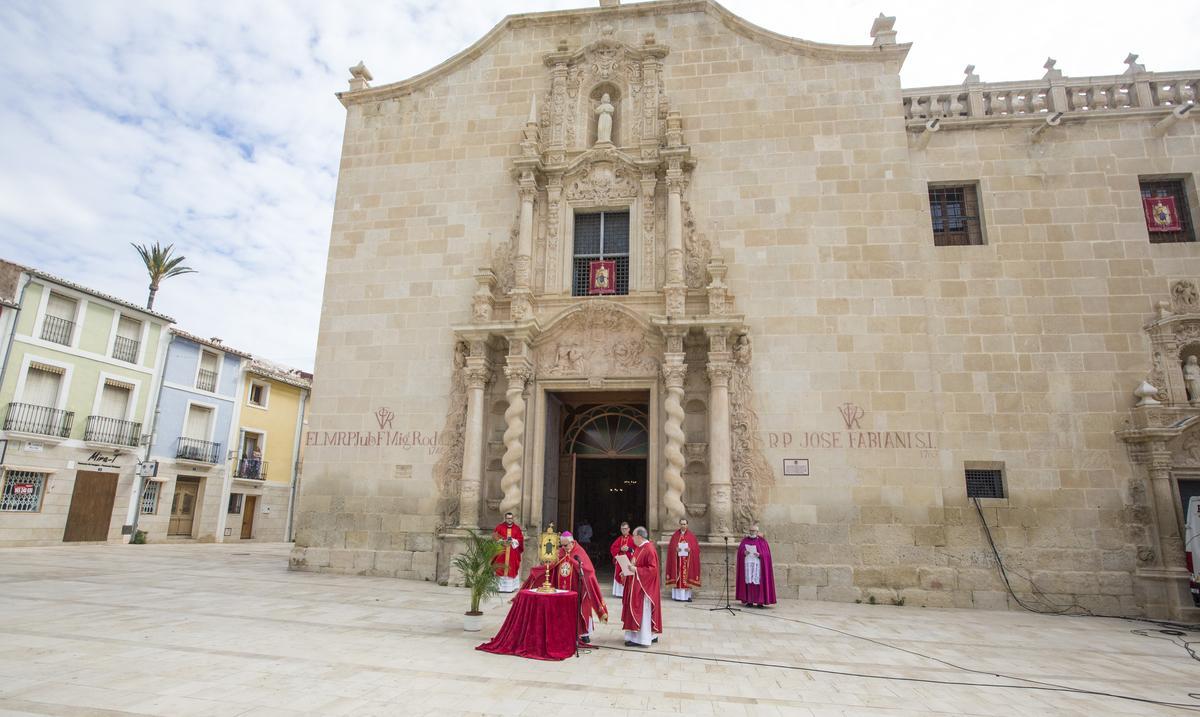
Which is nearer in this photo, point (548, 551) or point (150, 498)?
point (548, 551)

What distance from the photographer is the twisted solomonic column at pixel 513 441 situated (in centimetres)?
1209

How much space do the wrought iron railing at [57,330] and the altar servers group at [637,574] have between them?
17791mm

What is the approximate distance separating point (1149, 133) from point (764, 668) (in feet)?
44.1

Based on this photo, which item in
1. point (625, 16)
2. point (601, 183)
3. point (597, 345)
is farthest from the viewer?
point (625, 16)

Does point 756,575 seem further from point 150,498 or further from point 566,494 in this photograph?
point 150,498

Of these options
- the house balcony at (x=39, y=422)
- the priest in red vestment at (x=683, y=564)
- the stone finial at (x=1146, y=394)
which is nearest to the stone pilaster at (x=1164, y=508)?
the stone finial at (x=1146, y=394)

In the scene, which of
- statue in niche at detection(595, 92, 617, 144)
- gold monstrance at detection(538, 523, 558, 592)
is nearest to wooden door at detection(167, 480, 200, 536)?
statue in niche at detection(595, 92, 617, 144)

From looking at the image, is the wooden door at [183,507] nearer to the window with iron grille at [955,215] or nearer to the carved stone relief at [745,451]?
the carved stone relief at [745,451]

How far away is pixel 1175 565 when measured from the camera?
→ 34.9 feet

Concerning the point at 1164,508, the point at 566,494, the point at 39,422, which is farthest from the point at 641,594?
the point at 39,422

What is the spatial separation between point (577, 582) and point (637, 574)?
2.55 ft

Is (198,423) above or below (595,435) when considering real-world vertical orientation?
above

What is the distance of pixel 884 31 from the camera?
1356 centimetres

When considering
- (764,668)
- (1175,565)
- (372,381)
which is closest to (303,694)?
(764,668)
